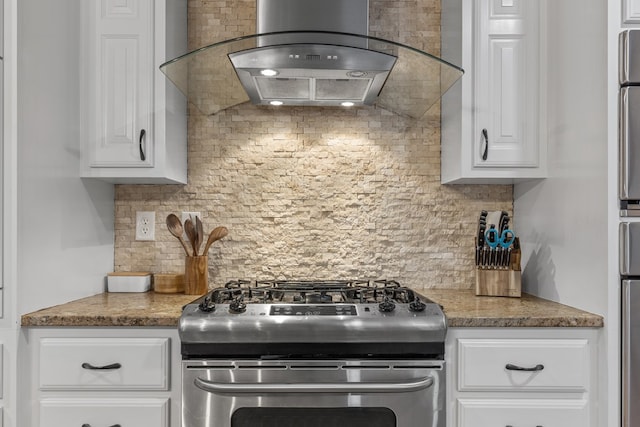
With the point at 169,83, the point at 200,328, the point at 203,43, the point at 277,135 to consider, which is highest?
the point at 203,43

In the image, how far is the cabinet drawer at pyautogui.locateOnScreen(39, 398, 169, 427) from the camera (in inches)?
63.2

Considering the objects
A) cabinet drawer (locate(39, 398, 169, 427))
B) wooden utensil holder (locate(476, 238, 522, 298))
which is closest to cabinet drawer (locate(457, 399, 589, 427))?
wooden utensil holder (locate(476, 238, 522, 298))

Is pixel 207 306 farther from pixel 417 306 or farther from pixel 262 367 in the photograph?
pixel 417 306

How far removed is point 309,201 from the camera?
229 centimetres

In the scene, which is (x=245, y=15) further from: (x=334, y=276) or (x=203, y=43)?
(x=334, y=276)

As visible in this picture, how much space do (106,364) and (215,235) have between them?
27.1 inches

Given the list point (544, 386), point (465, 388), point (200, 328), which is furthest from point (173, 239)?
point (544, 386)

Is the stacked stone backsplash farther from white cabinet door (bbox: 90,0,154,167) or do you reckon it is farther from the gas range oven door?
the gas range oven door

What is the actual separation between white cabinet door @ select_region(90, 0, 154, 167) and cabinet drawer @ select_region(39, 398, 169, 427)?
861 mm

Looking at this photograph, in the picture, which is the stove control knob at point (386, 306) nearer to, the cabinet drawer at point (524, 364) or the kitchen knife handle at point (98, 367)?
the cabinet drawer at point (524, 364)

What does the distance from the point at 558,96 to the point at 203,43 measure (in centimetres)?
147

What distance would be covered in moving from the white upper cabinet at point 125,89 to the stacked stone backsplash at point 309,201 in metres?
0.32

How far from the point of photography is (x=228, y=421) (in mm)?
1548

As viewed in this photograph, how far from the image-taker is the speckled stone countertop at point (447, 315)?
1.61 meters
